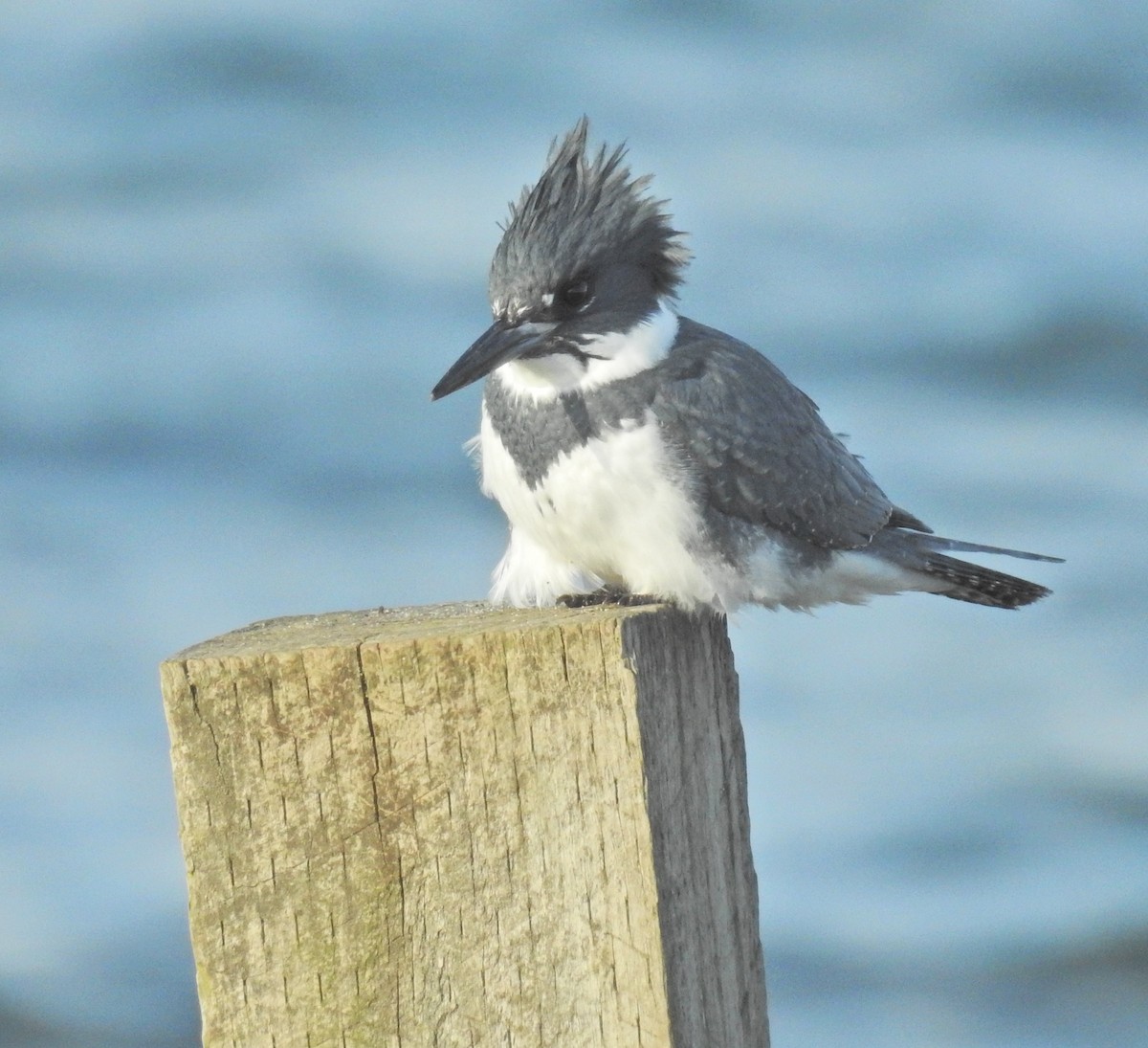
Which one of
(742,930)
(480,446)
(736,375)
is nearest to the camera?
(742,930)

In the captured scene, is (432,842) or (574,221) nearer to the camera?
(432,842)

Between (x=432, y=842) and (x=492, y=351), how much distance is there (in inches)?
53.5

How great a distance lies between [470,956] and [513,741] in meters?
0.30

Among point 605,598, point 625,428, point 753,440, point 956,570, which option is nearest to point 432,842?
point 605,598

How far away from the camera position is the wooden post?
2.15 metres

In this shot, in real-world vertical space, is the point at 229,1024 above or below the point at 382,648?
below

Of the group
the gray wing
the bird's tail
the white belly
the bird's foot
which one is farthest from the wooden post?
the bird's tail

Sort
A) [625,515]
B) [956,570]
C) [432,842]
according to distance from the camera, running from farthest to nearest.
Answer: [956,570] < [625,515] < [432,842]

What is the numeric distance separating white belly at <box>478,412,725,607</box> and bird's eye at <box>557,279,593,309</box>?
0.30m

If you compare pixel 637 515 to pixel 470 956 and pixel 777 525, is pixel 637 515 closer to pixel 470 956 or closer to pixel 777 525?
pixel 777 525

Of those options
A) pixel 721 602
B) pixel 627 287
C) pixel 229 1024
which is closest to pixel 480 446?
pixel 627 287

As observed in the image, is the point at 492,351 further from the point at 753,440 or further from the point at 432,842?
the point at 432,842

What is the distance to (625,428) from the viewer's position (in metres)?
3.41

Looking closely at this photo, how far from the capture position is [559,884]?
84.7 inches
